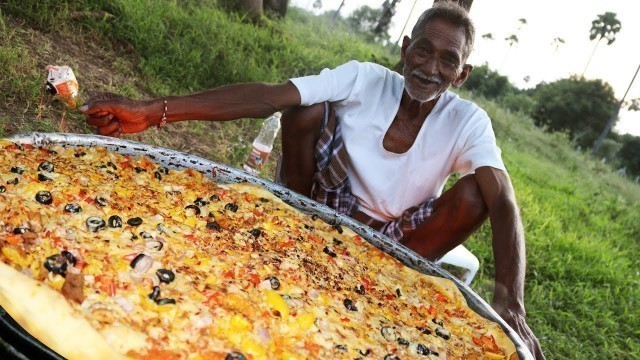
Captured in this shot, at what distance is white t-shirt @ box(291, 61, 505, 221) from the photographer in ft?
9.46

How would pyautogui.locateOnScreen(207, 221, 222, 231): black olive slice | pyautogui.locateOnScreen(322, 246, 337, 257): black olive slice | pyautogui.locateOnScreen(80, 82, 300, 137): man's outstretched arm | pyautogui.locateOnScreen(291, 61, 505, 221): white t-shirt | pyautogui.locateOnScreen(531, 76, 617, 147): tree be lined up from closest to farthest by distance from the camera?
pyautogui.locateOnScreen(207, 221, 222, 231): black olive slice → pyautogui.locateOnScreen(80, 82, 300, 137): man's outstretched arm → pyautogui.locateOnScreen(322, 246, 337, 257): black olive slice → pyautogui.locateOnScreen(291, 61, 505, 221): white t-shirt → pyautogui.locateOnScreen(531, 76, 617, 147): tree

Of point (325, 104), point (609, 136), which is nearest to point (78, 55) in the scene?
point (325, 104)

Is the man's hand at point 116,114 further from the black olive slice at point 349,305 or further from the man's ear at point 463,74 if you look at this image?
the man's ear at point 463,74

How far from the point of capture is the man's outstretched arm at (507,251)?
2.14m

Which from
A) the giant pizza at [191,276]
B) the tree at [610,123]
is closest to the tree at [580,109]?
the tree at [610,123]

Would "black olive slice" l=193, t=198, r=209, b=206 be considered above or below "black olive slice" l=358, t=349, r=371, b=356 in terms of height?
above

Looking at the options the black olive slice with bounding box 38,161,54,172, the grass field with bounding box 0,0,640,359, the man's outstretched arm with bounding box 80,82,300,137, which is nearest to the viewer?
→ the black olive slice with bounding box 38,161,54,172

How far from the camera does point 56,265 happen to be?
1.37 metres

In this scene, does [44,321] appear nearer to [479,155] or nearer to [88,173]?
[88,173]

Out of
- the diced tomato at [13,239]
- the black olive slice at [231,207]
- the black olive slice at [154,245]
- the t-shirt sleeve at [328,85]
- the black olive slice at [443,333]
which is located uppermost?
the t-shirt sleeve at [328,85]

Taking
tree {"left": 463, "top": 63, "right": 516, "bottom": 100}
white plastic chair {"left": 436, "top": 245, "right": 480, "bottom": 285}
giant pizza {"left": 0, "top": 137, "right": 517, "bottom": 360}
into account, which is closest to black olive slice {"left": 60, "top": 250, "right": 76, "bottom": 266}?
giant pizza {"left": 0, "top": 137, "right": 517, "bottom": 360}

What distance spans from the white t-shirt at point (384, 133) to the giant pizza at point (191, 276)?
69cm

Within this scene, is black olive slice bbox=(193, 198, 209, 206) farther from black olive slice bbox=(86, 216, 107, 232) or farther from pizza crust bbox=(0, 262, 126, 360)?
pizza crust bbox=(0, 262, 126, 360)

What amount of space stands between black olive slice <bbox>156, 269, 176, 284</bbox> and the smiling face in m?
1.75
